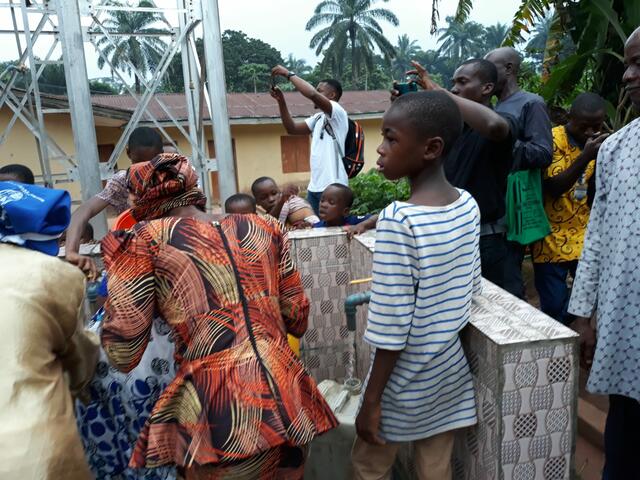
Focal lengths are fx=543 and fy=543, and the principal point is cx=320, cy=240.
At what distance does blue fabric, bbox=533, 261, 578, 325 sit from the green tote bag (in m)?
0.35

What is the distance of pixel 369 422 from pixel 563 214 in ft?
6.84

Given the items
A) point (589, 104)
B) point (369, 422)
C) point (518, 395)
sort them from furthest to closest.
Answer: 1. point (589, 104)
2. point (369, 422)
3. point (518, 395)

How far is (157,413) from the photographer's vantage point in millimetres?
1659

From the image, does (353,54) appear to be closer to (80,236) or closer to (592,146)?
(592,146)

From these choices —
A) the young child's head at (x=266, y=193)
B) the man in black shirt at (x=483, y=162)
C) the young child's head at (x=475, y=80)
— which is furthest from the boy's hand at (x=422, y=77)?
the young child's head at (x=266, y=193)

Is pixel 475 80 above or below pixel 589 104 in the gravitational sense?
above

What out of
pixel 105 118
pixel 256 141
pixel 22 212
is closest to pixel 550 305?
pixel 22 212

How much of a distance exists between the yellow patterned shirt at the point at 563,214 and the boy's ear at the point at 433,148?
1.78m

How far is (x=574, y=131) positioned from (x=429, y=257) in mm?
2087

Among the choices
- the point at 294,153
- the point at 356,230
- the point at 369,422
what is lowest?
the point at 294,153

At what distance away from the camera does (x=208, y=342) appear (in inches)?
64.1

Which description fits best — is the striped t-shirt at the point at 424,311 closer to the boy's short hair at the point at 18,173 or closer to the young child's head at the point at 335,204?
the young child's head at the point at 335,204

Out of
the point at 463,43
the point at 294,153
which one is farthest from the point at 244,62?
the point at 463,43

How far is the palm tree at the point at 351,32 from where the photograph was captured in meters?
44.3
